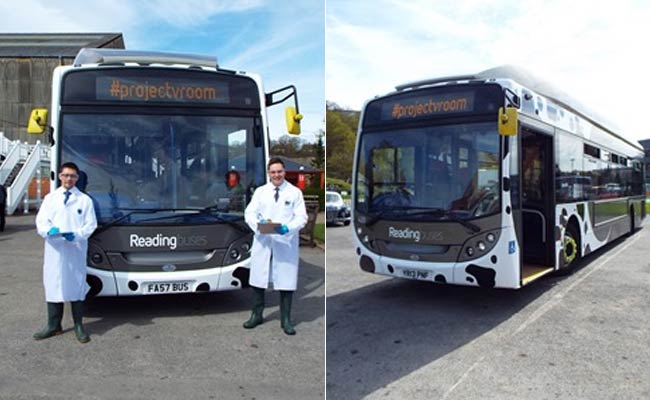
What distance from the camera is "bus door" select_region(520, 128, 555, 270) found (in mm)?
7871

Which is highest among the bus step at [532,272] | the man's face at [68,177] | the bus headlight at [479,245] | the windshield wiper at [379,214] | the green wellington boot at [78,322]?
the man's face at [68,177]

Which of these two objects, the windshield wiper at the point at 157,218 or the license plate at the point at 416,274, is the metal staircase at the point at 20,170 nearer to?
the windshield wiper at the point at 157,218

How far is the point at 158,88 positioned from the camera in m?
6.29

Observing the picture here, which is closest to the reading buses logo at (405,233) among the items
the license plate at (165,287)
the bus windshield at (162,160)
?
the bus windshield at (162,160)

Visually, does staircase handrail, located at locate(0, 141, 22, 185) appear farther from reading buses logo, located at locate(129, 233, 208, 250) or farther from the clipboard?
the clipboard

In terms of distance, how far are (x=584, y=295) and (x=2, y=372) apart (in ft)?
23.0

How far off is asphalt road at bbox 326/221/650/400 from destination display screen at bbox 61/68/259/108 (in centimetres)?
290

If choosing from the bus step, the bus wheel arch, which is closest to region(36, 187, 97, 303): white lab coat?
the bus step

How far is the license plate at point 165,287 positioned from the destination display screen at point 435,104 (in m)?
3.22

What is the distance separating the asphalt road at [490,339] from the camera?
14.1 ft

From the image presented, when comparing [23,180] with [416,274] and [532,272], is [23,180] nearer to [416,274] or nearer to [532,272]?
[416,274]

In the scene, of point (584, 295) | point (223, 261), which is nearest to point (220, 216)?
point (223, 261)

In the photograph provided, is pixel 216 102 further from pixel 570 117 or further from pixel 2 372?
pixel 570 117

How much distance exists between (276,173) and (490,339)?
2757 millimetres
